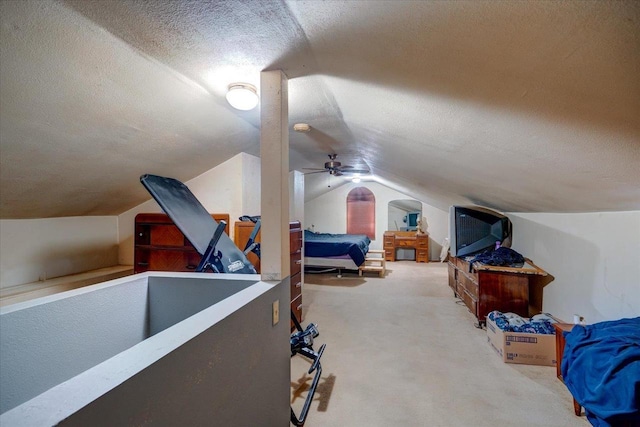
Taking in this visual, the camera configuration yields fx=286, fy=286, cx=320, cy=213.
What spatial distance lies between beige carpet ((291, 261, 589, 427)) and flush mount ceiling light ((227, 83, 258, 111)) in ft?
6.73

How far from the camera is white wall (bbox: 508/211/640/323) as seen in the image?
6.29 ft

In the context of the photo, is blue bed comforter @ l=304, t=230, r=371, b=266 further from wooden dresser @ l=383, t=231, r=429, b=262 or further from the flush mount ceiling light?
the flush mount ceiling light

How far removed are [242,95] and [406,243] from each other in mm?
6224

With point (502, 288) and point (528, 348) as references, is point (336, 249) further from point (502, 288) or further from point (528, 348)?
point (528, 348)

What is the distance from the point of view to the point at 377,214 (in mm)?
7777

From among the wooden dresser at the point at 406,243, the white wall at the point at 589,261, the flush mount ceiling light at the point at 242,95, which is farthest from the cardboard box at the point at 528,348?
the wooden dresser at the point at 406,243

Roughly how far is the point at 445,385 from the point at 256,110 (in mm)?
2579

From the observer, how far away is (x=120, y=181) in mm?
2709

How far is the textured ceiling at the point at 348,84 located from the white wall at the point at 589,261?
0.58 feet

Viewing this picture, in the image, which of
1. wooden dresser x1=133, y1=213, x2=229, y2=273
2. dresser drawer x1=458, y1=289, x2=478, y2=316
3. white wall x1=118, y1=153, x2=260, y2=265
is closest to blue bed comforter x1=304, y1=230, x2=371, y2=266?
dresser drawer x1=458, y1=289, x2=478, y2=316

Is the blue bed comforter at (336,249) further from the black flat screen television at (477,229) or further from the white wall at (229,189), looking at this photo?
the white wall at (229,189)

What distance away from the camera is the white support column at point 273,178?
159 centimetres

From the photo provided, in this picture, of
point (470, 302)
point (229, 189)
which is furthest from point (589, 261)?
point (229, 189)

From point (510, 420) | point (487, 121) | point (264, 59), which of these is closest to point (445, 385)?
point (510, 420)
